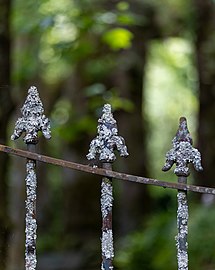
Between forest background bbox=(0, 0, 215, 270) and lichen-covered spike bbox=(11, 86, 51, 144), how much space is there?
1.03 m

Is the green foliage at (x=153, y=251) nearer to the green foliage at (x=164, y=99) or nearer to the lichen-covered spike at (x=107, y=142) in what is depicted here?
the lichen-covered spike at (x=107, y=142)

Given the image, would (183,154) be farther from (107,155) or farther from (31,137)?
(31,137)

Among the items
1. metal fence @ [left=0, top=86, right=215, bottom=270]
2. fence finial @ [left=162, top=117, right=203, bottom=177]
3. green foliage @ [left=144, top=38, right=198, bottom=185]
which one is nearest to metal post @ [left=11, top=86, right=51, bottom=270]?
metal fence @ [left=0, top=86, right=215, bottom=270]

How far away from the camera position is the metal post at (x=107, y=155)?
92.4 inches

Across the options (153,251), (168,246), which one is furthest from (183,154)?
(153,251)

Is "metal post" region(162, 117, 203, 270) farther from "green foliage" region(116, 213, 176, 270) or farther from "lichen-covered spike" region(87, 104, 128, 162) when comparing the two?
"green foliage" region(116, 213, 176, 270)

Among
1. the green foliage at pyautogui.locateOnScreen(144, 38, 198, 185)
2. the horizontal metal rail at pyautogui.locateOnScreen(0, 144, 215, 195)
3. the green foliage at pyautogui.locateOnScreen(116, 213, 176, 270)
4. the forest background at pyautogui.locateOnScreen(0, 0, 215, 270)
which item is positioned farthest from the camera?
the green foliage at pyautogui.locateOnScreen(144, 38, 198, 185)

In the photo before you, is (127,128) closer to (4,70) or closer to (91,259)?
(91,259)

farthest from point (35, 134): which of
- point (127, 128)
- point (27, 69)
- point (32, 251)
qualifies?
point (127, 128)

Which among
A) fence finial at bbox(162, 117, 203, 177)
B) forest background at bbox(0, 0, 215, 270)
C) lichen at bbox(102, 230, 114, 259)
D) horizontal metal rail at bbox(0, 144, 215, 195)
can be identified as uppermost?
forest background at bbox(0, 0, 215, 270)

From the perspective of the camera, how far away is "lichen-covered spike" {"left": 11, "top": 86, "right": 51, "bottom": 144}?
235 cm

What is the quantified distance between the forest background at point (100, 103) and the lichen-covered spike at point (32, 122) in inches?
40.4

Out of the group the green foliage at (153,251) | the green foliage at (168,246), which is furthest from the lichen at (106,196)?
the green foliage at (153,251)

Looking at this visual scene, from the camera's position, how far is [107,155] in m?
2.35
